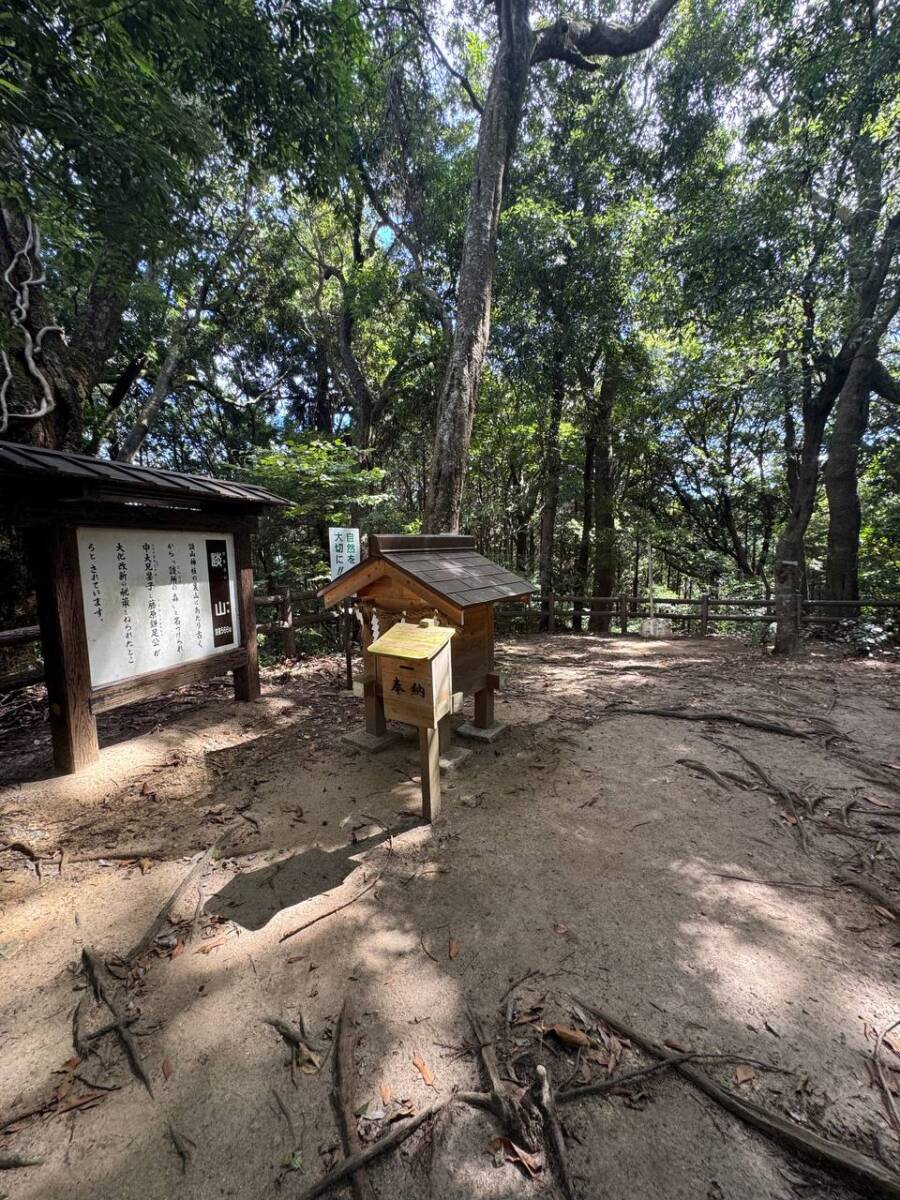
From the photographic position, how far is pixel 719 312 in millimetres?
8039

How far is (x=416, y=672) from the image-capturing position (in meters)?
3.18

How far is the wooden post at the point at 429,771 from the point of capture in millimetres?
3137

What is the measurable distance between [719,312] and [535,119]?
650cm

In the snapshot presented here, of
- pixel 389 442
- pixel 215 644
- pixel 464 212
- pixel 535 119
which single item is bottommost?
pixel 215 644

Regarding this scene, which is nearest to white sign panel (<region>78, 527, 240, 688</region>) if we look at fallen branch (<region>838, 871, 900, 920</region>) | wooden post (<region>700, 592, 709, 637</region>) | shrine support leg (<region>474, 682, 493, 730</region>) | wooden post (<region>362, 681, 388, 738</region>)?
wooden post (<region>362, 681, 388, 738</region>)

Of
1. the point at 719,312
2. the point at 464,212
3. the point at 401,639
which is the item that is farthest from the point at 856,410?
the point at 401,639

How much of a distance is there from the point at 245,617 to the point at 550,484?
28.4ft

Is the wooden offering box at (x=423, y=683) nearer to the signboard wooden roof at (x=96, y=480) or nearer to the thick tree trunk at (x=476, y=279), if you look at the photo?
the signboard wooden roof at (x=96, y=480)

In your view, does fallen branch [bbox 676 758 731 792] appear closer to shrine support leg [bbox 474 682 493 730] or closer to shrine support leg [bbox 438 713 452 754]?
A: shrine support leg [bbox 474 682 493 730]

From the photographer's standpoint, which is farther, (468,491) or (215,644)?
(468,491)

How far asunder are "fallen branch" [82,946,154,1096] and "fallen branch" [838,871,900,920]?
11.0ft

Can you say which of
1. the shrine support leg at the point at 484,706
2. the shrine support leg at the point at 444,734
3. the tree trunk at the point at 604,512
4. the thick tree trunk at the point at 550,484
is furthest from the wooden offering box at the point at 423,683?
the tree trunk at the point at 604,512

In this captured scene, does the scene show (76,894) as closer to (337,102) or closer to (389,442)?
(337,102)

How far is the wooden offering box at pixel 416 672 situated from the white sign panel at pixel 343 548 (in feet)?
10.1
